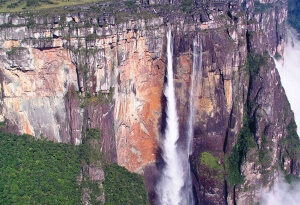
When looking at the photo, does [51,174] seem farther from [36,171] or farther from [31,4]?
[31,4]

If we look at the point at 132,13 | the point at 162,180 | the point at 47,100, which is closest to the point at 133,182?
the point at 162,180

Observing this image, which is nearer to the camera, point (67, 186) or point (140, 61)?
point (67, 186)

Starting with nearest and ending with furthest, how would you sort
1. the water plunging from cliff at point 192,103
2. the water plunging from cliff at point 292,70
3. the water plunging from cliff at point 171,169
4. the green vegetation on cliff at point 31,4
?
the green vegetation on cliff at point 31,4, the water plunging from cliff at point 192,103, the water plunging from cliff at point 171,169, the water plunging from cliff at point 292,70

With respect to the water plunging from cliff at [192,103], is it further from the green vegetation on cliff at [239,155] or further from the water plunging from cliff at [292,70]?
the water plunging from cliff at [292,70]

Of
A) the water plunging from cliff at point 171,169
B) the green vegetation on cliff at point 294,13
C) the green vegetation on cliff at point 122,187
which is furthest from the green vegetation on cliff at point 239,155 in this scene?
the green vegetation on cliff at point 294,13

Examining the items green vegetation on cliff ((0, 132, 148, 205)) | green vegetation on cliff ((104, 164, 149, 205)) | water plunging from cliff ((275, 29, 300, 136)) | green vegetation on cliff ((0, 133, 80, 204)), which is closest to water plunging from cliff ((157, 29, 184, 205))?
green vegetation on cliff ((104, 164, 149, 205))

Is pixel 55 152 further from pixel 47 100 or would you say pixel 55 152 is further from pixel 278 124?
pixel 278 124

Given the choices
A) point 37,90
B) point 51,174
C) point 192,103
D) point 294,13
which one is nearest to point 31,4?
point 37,90
